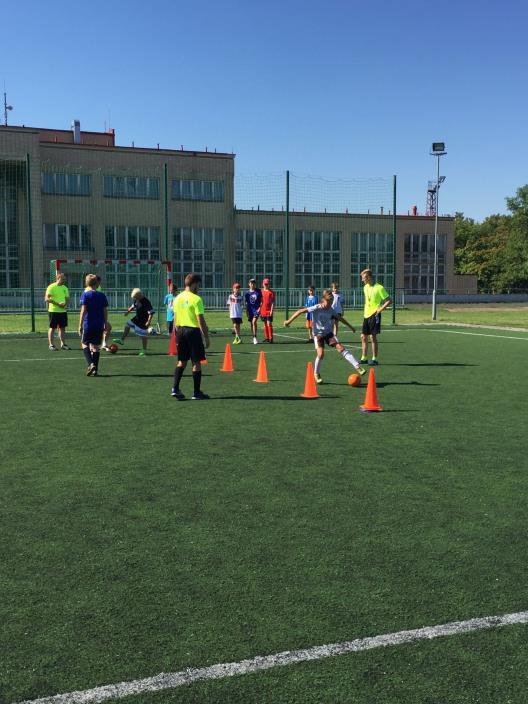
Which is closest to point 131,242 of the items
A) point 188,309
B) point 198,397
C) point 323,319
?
point 323,319

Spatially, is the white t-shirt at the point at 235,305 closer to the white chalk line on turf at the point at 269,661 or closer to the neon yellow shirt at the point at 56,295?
the neon yellow shirt at the point at 56,295


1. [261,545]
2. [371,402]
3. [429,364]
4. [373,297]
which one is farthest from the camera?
[429,364]

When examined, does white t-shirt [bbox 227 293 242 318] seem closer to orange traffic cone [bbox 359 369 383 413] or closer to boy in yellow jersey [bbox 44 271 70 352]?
boy in yellow jersey [bbox 44 271 70 352]

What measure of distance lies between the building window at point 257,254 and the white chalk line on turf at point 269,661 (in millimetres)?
54094

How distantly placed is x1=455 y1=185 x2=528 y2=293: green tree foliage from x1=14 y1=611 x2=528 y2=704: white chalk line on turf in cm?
8667

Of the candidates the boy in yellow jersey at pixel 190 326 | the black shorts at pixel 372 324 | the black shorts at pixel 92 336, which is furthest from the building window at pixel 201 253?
the boy in yellow jersey at pixel 190 326

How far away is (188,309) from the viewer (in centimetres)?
1017

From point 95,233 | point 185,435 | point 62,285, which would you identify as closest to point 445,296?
point 95,233

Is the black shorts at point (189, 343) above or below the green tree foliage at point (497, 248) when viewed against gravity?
below

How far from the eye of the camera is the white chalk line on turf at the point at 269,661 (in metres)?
2.97

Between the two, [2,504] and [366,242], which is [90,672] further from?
[366,242]

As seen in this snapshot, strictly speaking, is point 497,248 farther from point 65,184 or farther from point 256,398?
point 256,398

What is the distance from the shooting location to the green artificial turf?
3.19 m

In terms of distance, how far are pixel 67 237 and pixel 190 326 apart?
47429mm
